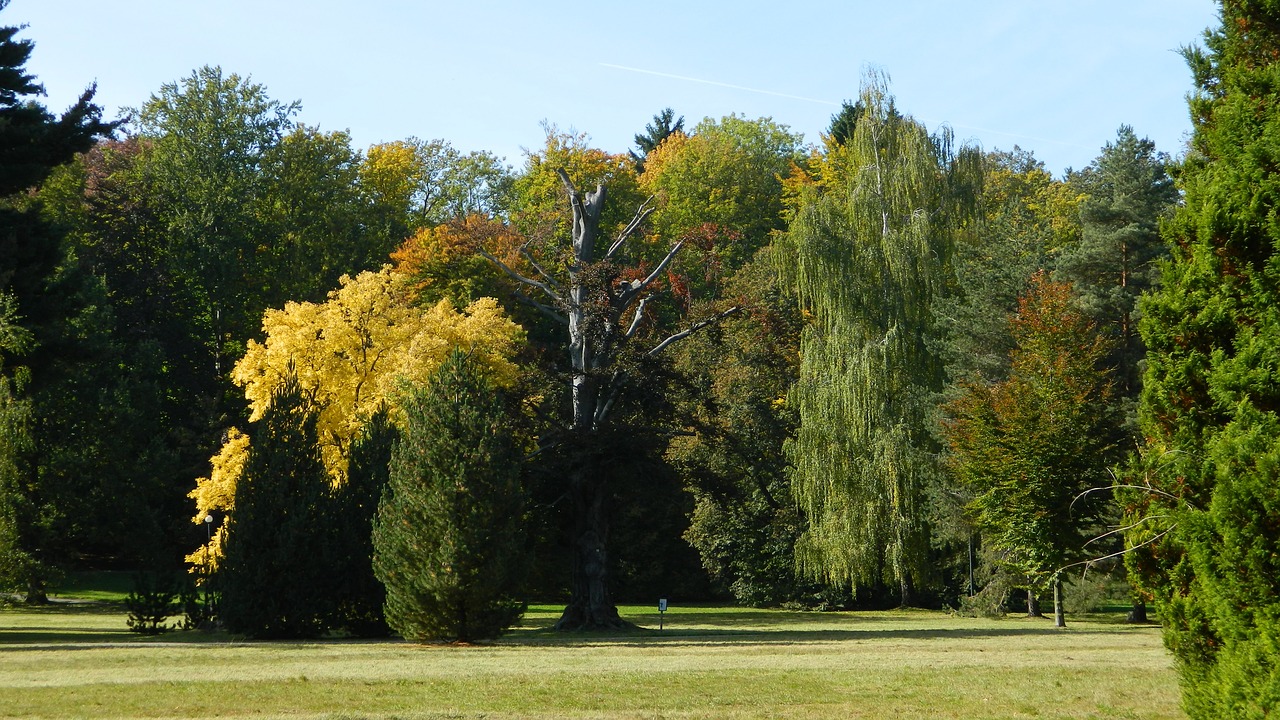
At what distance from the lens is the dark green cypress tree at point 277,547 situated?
27359 millimetres

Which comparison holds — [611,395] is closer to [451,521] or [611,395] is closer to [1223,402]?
[451,521]

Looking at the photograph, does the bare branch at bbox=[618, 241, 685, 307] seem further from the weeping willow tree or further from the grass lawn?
the grass lawn

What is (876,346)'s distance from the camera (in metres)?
37.4

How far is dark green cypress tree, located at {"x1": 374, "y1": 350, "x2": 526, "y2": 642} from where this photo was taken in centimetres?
2475

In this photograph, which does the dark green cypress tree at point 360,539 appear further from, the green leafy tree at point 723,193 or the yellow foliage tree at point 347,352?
the green leafy tree at point 723,193

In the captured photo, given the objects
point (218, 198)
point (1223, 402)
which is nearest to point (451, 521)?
point (1223, 402)

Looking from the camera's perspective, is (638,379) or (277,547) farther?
(638,379)

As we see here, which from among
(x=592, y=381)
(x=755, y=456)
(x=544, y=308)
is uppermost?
(x=544, y=308)

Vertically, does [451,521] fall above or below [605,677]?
above

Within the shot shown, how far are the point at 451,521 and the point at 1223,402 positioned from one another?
17697mm

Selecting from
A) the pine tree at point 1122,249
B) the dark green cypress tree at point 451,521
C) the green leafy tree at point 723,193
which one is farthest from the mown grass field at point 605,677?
the green leafy tree at point 723,193

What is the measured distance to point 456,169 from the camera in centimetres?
7225

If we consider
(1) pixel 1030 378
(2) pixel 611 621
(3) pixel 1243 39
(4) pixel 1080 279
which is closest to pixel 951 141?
(4) pixel 1080 279

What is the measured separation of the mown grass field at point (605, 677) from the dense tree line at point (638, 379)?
268 cm
